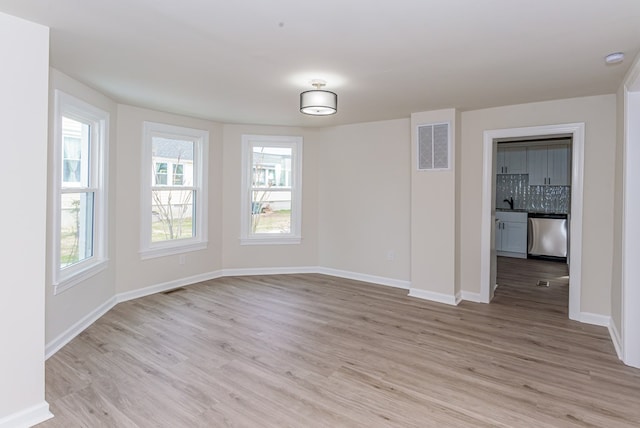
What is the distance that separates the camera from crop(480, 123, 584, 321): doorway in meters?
3.79

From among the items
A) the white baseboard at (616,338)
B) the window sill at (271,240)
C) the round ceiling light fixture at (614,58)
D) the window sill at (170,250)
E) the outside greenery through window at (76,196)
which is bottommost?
the white baseboard at (616,338)

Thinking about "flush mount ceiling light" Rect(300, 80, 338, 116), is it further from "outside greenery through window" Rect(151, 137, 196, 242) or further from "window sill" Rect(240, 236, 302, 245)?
"window sill" Rect(240, 236, 302, 245)

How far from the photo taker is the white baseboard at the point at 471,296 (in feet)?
14.6

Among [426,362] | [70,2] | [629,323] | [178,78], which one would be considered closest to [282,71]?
[178,78]

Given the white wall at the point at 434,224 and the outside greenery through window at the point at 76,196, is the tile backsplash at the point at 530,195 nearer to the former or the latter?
the white wall at the point at 434,224

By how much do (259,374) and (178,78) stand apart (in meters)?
2.63

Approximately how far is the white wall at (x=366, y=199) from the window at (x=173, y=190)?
1879 mm

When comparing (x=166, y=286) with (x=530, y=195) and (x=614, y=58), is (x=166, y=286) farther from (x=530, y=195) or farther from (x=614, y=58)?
(x=530, y=195)

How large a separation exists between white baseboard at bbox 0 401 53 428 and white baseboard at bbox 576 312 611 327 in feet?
15.5

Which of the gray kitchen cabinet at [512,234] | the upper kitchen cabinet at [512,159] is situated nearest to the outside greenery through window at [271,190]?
the gray kitchen cabinet at [512,234]

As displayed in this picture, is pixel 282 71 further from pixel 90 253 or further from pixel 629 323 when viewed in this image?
pixel 629 323

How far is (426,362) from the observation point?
2887 mm

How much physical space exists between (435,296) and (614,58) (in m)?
A: 2.98

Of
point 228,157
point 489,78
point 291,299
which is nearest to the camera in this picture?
point 489,78
